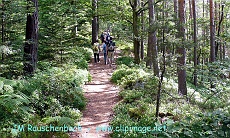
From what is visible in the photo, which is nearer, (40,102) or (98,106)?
(40,102)

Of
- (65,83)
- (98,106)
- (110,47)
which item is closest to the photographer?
(65,83)

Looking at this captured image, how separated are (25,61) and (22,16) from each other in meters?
1.58

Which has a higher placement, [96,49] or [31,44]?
[31,44]

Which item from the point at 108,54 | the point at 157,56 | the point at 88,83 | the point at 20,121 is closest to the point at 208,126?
the point at 157,56

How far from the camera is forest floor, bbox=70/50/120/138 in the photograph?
7.24 m

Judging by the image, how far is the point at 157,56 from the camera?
7156mm

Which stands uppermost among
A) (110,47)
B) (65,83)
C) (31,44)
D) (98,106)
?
(31,44)

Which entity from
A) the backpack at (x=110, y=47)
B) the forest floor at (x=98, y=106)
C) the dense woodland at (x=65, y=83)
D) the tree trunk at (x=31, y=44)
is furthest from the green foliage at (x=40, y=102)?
the backpack at (x=110, y=47)

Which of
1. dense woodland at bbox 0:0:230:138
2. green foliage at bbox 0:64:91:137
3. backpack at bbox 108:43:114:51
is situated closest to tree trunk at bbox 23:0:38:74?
dense woodland at bbox 0:0:230:138

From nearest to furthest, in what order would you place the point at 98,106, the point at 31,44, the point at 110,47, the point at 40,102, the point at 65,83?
the point at 40,102
the point at 65,83
the point at 31,44
the point at 98,106
the point at 110,47

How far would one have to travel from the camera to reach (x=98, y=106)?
9742 millimetres

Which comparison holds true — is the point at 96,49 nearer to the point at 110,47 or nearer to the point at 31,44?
the point at 110,47

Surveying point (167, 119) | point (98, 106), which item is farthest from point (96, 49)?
point (167, 119)

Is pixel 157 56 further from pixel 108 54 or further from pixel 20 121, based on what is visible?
pixel 108 54
